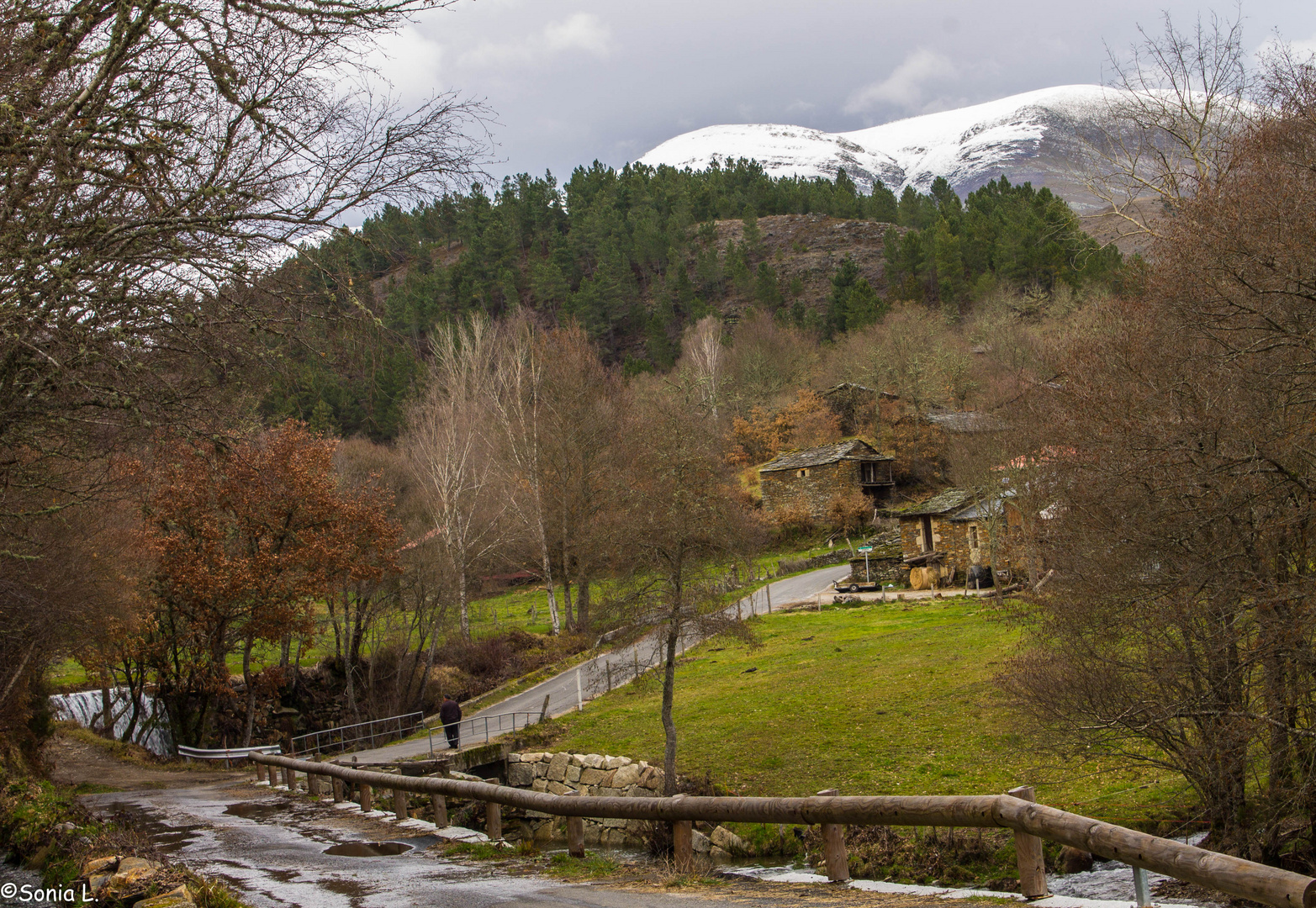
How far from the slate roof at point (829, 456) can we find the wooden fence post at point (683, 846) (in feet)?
155

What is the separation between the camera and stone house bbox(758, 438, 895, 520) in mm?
53906

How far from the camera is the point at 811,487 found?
54969mm

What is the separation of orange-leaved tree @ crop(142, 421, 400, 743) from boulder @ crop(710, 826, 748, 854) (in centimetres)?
1504

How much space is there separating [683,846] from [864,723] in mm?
12767

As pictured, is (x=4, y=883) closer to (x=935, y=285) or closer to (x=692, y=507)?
(x=692, y=507)

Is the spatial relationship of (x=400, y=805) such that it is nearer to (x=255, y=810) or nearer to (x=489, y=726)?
(x=255, y=810)

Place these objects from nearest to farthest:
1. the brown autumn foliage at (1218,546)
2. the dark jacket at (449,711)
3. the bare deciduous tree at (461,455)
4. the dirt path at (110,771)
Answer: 1. the brown autumn foliage at (1218,546)
2. the dirt path at (110,771)
3. the dark jacket at (449,711)
4. the bare deciduous tree at (461,455)

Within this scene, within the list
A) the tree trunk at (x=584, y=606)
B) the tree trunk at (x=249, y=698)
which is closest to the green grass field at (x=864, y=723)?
the tree trunk at (x=584, y=606)

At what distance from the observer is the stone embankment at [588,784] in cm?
1698

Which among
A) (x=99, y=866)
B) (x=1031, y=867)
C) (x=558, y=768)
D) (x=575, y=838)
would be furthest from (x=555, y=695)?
(x=1031, y=867)

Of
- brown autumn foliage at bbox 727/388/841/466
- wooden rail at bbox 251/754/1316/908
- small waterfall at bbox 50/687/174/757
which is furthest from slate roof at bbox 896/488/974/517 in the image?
wooden rail at bbox 251/754/1316/908

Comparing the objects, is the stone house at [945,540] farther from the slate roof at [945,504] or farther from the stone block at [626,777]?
the stone block at [626,777]

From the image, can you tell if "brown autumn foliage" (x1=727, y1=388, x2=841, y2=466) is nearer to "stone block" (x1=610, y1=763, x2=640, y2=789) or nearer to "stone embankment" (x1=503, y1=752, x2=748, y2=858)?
"stone embankment" (x1=503, y1=752, x2=748, y2=858)

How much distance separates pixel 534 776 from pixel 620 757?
252 cm
